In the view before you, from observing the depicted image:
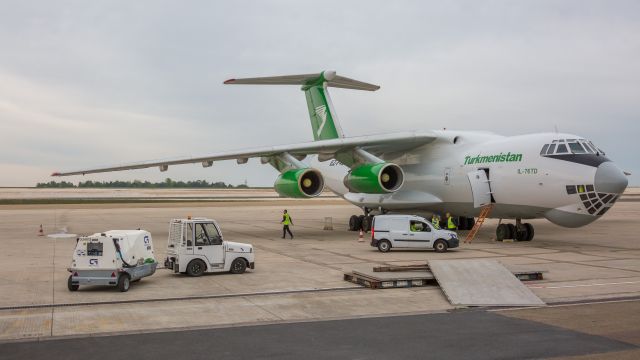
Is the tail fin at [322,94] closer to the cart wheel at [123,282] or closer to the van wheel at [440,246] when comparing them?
the van wheel at [440,246]

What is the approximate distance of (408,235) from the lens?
64.1 feet

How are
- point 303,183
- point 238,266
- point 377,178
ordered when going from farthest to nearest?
1. point 303,183
2. point 377,178
3. point 238,266

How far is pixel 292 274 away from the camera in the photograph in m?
14.6

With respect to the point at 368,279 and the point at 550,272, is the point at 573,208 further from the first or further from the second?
the point at 368,279

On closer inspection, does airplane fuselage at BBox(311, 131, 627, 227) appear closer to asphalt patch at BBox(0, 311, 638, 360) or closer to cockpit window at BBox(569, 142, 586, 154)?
cockpit window at BBox(569, 142, 586, 154)

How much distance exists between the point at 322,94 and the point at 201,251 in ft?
55.0

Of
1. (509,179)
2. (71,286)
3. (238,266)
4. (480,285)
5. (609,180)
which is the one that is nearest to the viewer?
(480,285)

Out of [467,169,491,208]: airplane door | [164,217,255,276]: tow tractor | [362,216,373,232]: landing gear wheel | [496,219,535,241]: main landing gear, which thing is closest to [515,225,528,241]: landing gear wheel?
[496,219,535,241]: main landing gear

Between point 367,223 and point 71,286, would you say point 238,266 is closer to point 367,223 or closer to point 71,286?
point 71,286

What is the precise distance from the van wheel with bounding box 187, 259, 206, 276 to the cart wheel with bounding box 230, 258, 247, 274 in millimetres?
746

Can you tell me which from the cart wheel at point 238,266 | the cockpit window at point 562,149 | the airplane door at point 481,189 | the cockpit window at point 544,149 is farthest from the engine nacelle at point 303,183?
the cart wheel at point 238,266

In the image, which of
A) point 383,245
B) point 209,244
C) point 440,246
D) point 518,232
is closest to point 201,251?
point 209,244

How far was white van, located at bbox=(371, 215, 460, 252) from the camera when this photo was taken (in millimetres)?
19406

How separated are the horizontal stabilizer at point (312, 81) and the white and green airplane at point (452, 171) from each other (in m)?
0.05
